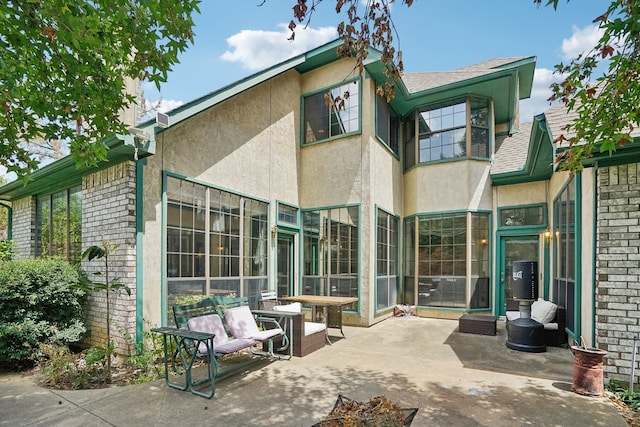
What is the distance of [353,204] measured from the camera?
848 cm

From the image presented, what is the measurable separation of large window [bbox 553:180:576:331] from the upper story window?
101 inches

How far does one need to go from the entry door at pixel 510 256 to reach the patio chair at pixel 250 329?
20.7 ft

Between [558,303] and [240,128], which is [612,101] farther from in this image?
[240,128]

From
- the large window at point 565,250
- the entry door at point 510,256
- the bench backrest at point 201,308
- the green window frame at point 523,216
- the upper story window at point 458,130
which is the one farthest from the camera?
the upper story window at point 458,130

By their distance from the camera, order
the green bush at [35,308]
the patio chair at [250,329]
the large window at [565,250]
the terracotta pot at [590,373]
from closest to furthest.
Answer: the terracotta pot at [590,373] → the green bush at [35,308] → the patio chair at [250,329] → the large window at [565,250]

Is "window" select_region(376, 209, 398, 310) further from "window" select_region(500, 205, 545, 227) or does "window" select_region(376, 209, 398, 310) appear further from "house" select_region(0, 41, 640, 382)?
"window" select_region(500, 205, 545, 227)

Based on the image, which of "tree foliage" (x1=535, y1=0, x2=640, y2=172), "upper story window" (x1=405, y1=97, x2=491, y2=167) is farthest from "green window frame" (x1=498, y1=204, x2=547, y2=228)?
"tree foliage" (x1=535, y1=0, x2=640, y2=172)

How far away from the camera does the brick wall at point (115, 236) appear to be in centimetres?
516

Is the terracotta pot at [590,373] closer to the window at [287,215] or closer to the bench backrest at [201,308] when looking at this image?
the bench backrest at [201,308]

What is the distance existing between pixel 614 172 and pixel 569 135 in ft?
2.64

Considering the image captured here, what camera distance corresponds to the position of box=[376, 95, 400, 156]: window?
905cm

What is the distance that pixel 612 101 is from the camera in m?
3.55

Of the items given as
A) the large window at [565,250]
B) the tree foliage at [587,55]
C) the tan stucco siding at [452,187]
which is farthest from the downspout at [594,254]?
the tan stucco siding at [452,187]

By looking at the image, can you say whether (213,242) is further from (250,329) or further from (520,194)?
(520,194)
